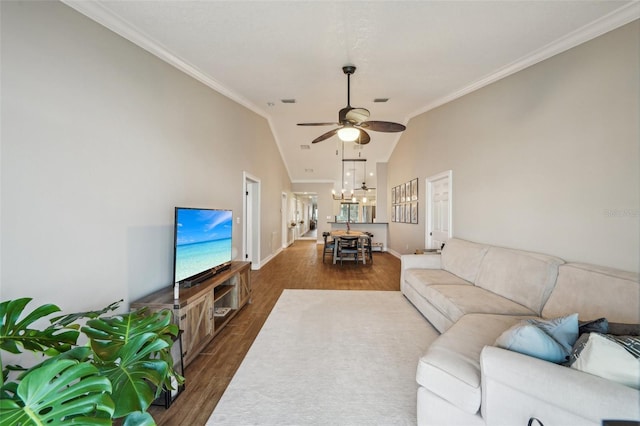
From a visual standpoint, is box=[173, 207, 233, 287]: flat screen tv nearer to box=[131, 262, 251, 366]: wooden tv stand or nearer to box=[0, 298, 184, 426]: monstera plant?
box=[131, 262, 251, 366]: wooden tv stand

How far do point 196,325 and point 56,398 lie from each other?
5.01 feet

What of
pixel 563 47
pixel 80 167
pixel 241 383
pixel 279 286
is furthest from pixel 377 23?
pixel 279 286

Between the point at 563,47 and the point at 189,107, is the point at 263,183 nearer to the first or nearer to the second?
the point at 189,107

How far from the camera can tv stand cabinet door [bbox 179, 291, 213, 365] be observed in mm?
2092

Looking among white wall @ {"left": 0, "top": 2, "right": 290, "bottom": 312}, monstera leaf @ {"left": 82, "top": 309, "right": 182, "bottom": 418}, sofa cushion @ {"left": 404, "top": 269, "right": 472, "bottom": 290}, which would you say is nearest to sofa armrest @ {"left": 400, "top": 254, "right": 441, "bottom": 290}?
sofa cushion @ {"left": 404, "top": 269, "right": 472, "bottom": 290}

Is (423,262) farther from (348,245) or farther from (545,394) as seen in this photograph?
(545,394)

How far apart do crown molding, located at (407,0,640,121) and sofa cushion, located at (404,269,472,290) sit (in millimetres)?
2615

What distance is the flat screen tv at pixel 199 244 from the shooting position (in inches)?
92.6

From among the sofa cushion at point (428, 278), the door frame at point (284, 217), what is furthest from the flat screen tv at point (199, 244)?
the door frame at point (284, 217)

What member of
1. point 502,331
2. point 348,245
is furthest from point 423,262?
point 348,245

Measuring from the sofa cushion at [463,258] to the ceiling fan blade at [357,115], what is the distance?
87.5 inches

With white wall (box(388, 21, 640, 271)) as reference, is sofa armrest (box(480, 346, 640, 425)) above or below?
below

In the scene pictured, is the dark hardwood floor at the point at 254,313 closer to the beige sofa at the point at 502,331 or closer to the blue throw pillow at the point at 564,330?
the beige sofa at the point at 502,331

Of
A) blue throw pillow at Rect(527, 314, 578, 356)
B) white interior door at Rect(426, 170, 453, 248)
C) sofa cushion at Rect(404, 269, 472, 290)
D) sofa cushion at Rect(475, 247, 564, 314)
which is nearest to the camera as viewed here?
blue throw pillow at Rect(527, 314, 578, 356)
